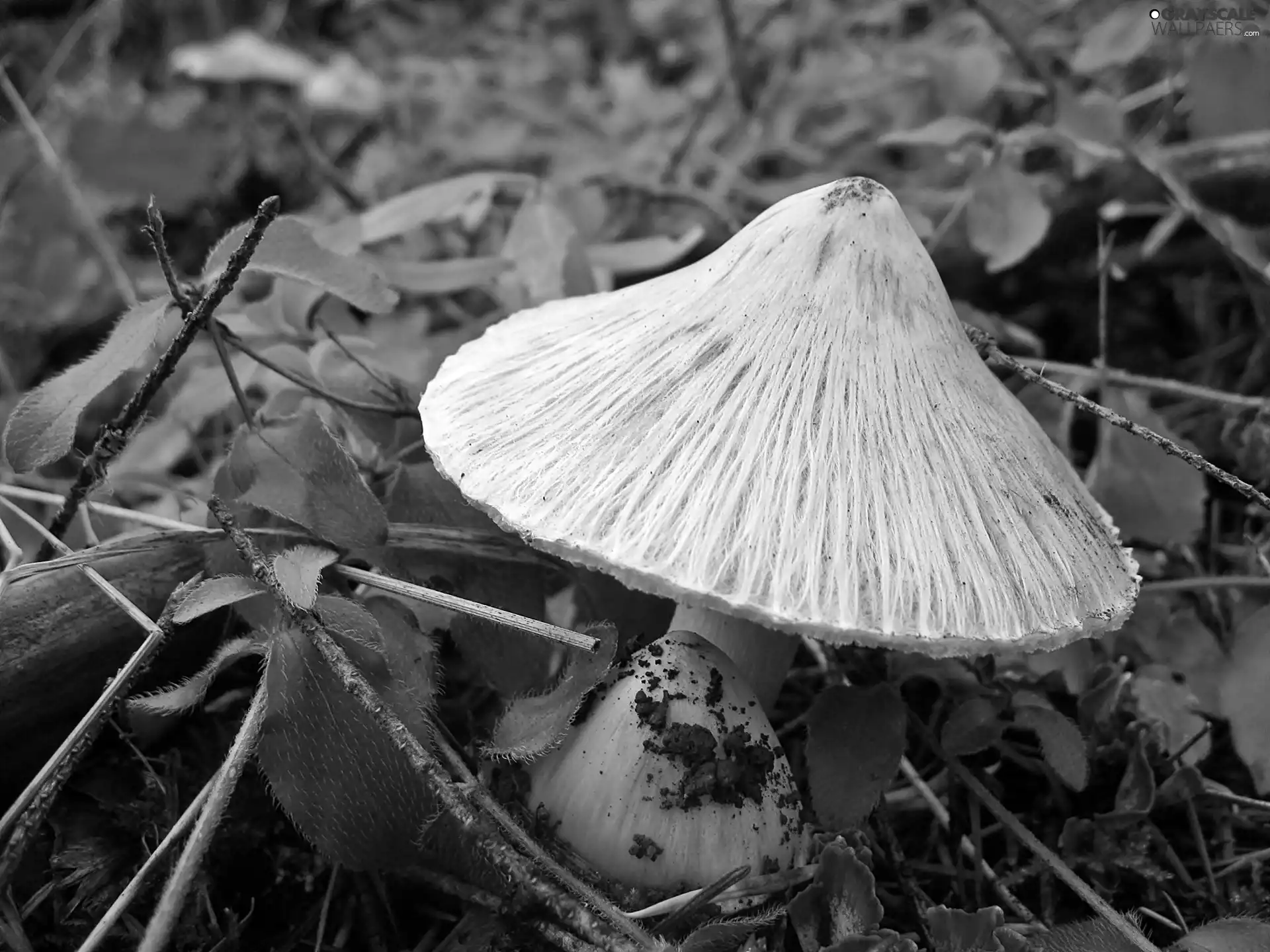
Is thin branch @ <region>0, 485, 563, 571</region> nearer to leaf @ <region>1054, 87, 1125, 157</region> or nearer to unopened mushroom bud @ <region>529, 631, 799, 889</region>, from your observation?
unopened mushroom bud @ <region>529, 631, 799, 889</region>

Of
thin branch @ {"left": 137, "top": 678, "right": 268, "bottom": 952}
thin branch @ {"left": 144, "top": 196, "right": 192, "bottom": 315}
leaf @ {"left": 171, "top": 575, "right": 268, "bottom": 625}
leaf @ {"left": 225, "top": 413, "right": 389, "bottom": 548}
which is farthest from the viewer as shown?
leaf @ {"left": 225, "top": 413, "right": 389, "bottom": 548}

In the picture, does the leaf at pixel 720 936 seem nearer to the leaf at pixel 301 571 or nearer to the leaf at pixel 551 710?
the leaf at pixel 551 710

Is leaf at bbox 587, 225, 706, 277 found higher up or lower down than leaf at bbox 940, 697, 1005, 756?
higher up

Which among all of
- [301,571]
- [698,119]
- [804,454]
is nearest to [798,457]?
[804,454]

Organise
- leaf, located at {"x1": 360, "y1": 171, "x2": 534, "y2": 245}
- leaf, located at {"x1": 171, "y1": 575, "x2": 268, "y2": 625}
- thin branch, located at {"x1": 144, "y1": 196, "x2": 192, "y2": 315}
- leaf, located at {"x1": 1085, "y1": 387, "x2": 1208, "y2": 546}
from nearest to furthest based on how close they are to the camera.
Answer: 1. leaf, located at {"x1": 171, "y1": 575, "x2": 268, "y2": 625}
2. thin branch, located at {"x1": 144, "y1": 196, "x2": 192, "y2": 315}
3. leaf, located at {"x1": 1085, "y1": 387, "x2": 1208, "y2": 546}
4. leaf, located at {"x1": 360, "y1": 171, "x2": 534, "y2": 245}

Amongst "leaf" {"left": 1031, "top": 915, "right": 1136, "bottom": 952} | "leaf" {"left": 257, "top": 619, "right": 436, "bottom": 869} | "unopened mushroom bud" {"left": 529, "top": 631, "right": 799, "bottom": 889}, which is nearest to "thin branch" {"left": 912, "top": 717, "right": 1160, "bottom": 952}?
"leaf" {"left": 1031, "top": 915, "right": 1136, "bottom": 952}

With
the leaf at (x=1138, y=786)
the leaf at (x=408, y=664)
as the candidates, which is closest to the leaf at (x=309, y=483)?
the leaf at (x=408, y=664)
